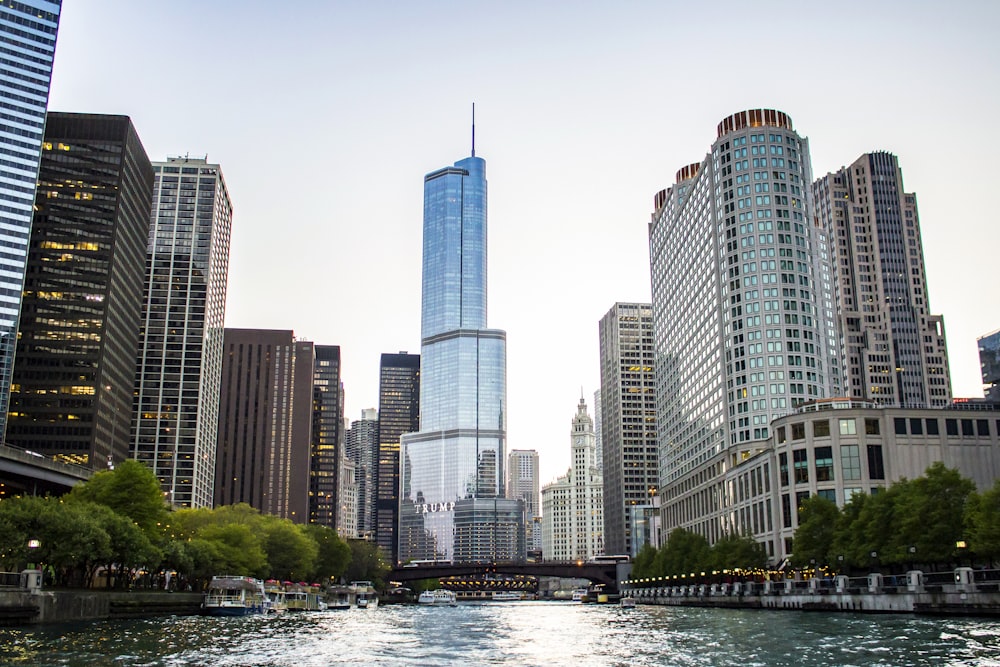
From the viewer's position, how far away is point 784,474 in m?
165

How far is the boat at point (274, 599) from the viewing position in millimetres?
138600

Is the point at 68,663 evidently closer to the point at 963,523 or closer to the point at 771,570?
the point at 963,523

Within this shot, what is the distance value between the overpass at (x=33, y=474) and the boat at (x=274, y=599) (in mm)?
35437

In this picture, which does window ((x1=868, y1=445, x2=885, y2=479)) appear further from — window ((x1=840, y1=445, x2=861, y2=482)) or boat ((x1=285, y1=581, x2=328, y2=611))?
boat ((x1=285, y1=581, x2=328, y2=611))

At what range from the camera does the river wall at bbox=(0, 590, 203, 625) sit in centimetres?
7714

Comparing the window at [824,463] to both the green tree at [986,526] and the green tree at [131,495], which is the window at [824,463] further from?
the green tree at [131,495]

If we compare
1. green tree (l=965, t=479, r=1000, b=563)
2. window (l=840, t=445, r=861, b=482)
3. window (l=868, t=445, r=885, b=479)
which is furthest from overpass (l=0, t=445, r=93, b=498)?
window (l=868, t=445, r=885, b=479)

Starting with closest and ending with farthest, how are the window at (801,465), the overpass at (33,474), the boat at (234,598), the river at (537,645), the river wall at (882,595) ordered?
the river at (537,645)
the river wall at (882,595)
the boat at (234,598)
the overpass at (33,474)
the window at (801,465)

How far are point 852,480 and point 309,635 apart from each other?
100m

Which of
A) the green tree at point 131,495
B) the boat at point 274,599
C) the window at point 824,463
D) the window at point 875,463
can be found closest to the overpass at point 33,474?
the green tree at point 131,495

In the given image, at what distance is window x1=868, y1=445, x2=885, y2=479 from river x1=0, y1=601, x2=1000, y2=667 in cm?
6642

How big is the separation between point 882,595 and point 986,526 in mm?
13086

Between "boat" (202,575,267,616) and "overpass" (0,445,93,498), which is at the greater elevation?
"overpass" (0,445,93,498)

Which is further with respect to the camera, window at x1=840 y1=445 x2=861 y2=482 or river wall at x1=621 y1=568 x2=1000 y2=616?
window at x1=840 y1=445 x2=861 y2=482
